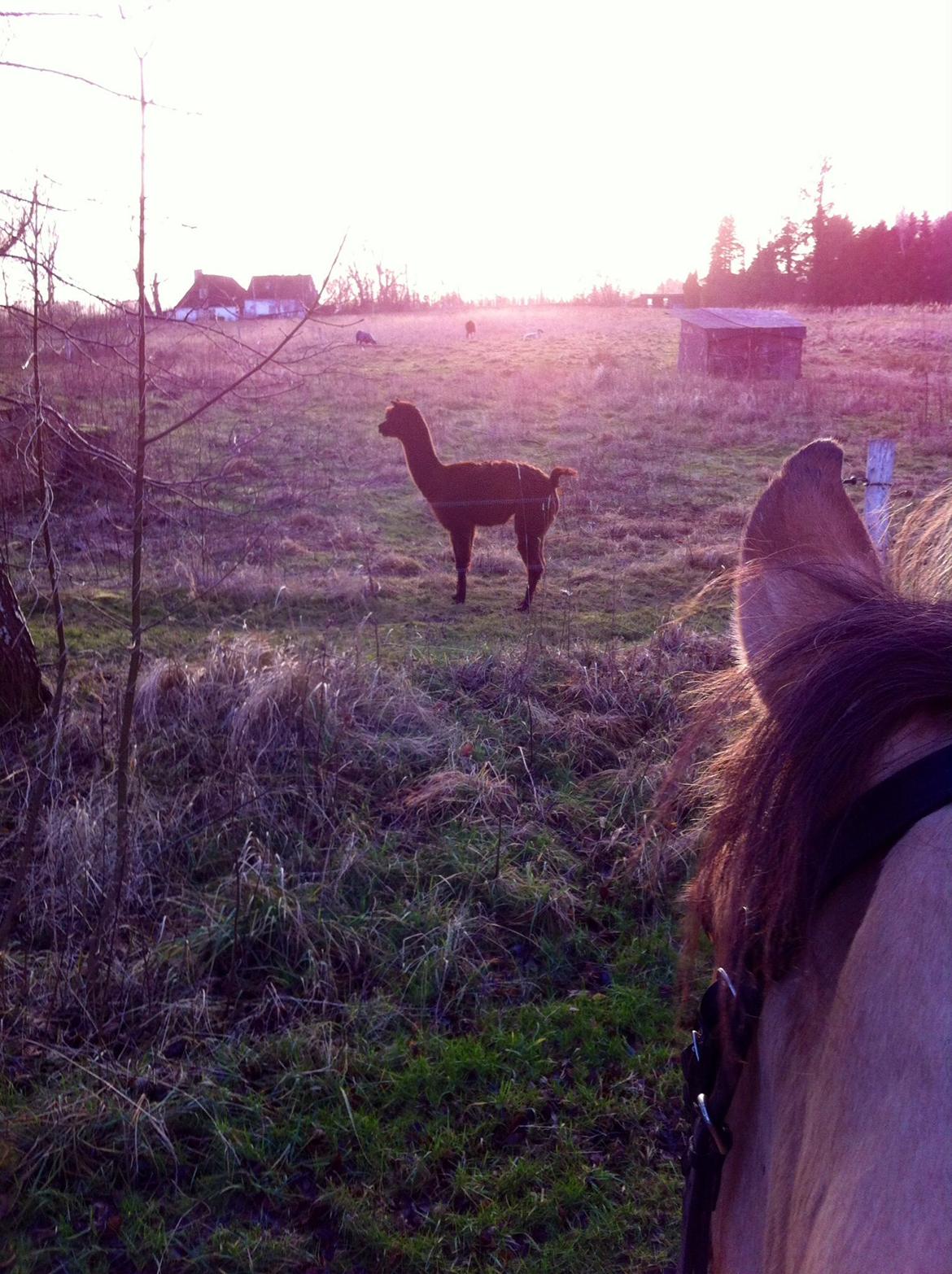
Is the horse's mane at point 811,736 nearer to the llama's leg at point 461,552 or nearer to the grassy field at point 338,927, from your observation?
the grassy field at point 338,927

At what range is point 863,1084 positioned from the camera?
27.1 inches

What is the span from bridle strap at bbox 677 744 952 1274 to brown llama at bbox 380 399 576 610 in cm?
747

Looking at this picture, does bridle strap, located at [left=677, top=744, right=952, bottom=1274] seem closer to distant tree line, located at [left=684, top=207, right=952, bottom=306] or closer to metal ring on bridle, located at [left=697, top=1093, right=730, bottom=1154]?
metal ring on bridle, located at [left=697, top=1093, right=730, bottom=1154]

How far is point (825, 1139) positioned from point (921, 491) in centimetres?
1153

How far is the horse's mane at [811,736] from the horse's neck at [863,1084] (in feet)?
0.17

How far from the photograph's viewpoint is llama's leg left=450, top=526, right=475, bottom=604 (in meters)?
8.70

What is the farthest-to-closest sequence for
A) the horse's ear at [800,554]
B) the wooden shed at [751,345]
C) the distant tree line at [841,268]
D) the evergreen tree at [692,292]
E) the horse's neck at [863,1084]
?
the evergreen tree at [692,292]
the distant tree line at [841,268]
the wooden shed at [751,345]
the horse's ear at [800,554]
the horse's neck at [863,1084]

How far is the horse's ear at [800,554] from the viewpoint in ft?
3.83

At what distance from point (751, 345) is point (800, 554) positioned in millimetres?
23850

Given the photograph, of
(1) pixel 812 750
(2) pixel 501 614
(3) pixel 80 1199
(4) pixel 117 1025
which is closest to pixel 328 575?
(2) pixel 501 614

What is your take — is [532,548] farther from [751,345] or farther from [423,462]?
[751,345]

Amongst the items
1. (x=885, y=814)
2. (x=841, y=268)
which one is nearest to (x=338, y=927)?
(x=885, y=814)

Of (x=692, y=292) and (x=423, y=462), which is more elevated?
(x=692, y=292)

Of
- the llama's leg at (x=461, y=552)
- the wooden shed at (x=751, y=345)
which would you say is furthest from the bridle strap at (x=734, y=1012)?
the wooden shed at (x=751, y=345)
